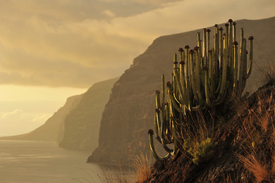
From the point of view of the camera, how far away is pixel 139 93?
93.0 metres

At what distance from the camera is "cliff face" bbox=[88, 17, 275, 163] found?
276 ft

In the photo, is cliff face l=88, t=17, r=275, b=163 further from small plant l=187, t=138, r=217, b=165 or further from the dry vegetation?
small plant l=187, t=138, r=217, b=165

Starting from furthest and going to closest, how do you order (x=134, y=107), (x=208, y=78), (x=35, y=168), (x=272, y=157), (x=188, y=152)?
1. (x=35, y=168)
2. (x=134, y=107)
3. (x=208, y=78)
4. (x=188, y=152)
5. (x=272, y=157)

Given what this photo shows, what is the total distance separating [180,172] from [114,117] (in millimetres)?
87681

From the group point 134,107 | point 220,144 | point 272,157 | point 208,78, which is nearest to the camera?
point 272,157

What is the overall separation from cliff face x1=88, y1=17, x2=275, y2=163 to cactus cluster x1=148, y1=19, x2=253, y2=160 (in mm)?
69495

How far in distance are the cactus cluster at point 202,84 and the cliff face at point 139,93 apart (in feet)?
228

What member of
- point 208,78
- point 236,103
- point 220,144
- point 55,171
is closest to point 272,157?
point 220,144

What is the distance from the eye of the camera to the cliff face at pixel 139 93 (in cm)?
8426

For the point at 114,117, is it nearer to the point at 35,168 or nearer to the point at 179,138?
the point at 35,168

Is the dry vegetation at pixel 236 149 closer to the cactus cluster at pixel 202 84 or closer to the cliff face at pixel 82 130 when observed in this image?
the cactus cluster at pixel 202 84

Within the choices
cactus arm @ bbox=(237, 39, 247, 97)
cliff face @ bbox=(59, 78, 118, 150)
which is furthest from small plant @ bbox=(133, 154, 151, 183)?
cliff face @ bbox=(59, 78, 118, 150)

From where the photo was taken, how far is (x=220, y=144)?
5.61 meters

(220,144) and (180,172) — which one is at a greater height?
(220,144)
